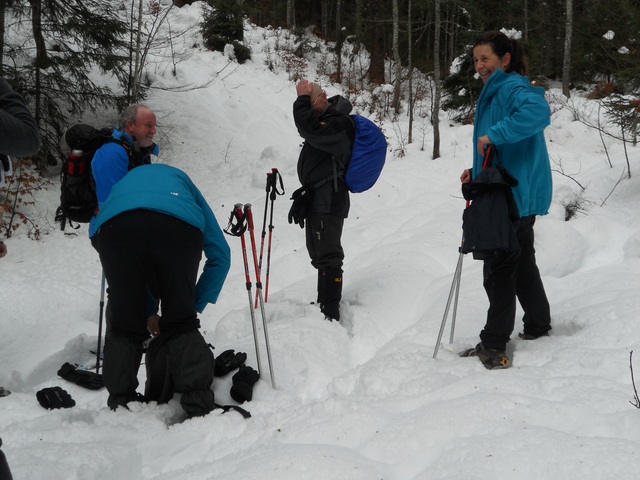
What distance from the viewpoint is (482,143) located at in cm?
321

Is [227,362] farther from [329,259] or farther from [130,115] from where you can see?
[130,115]

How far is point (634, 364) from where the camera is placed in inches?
112

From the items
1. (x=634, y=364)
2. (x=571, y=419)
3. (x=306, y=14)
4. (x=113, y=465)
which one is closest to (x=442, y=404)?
(x=571, y=419)

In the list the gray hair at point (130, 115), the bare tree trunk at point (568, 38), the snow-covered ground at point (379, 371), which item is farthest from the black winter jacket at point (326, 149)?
the bare tree trunk at point (568, 38)

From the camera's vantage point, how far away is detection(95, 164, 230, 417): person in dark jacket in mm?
2807

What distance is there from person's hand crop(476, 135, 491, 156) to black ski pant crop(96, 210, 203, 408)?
1.92m

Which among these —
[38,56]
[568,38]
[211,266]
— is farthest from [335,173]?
[568,38]

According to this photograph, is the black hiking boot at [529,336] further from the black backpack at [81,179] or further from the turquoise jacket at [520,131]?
the black backpack at [81,179]

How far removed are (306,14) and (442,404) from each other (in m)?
28.5

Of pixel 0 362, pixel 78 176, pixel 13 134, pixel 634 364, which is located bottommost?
pixel 0 362

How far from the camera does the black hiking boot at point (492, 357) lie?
3177 millimetres

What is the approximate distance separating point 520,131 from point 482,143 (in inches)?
10.2

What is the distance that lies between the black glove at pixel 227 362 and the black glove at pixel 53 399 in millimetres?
1141

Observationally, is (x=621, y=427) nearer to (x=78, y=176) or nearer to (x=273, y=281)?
(x=78, y=176)
